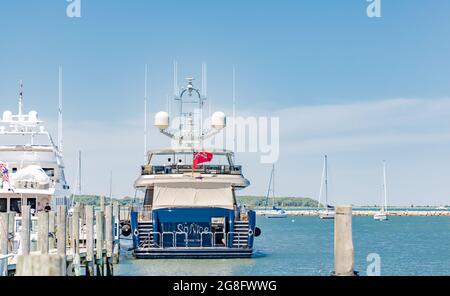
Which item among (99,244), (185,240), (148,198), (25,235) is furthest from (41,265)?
(148,198)

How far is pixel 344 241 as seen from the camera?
14.9 metres

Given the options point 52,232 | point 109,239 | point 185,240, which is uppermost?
point 52,232

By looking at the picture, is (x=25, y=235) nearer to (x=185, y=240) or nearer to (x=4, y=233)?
(x=4, y=233)

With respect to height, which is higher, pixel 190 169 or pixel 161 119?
pixel 161 119

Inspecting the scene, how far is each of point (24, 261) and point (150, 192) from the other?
110 feet

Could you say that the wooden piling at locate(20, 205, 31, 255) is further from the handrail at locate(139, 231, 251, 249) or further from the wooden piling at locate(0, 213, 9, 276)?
the handrail at locate(139, 231, 251, 249)

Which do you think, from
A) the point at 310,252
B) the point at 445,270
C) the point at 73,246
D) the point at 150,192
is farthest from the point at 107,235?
the point at 310,252

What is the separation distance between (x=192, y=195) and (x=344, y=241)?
23993 mm

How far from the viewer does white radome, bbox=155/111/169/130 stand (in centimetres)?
4422

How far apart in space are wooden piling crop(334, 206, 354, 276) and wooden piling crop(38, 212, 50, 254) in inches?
447

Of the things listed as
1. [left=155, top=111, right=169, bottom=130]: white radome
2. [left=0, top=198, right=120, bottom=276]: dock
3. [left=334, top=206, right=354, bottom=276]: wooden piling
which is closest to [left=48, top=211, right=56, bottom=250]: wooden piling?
[left=0, top=198, right=120, bottom=276]: dock

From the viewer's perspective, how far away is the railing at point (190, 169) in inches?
1556
